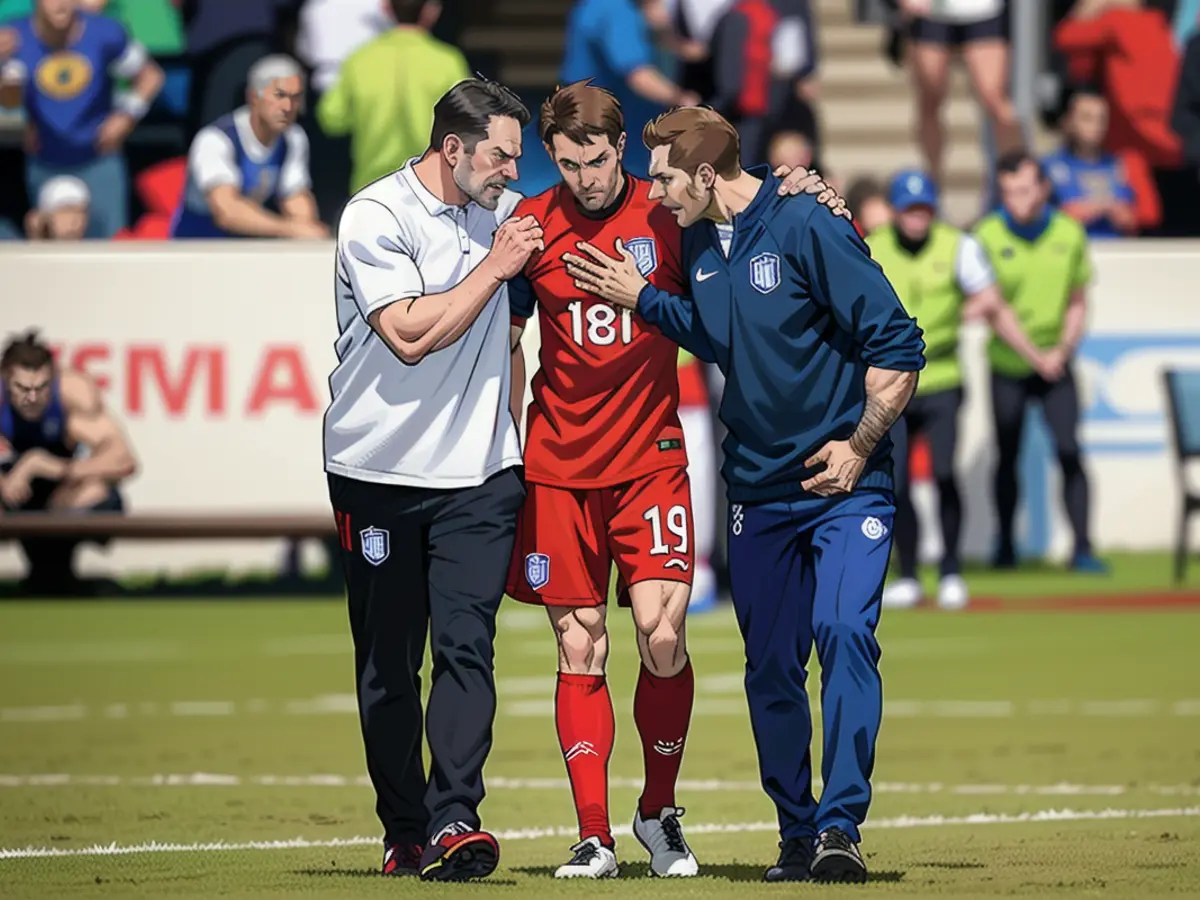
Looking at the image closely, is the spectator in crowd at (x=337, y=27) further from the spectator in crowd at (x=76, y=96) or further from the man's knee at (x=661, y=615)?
the man's knee at (x=661, y=615)

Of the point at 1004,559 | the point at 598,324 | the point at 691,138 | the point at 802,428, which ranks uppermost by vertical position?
the point at 691,138

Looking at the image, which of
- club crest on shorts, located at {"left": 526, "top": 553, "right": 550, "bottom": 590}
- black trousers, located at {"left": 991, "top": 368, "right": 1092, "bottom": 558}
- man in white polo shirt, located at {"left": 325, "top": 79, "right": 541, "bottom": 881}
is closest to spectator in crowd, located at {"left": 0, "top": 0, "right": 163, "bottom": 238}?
black trousers, located at {"left": 991, "top": 368, "right": 1092, "bottom": 558}

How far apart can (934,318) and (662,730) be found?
943 centimetres

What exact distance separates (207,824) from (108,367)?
31.1 ft

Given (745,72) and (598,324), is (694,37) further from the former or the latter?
(598,324)

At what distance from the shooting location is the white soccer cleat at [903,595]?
17.3 m

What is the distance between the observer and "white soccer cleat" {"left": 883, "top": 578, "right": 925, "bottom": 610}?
1734 cm

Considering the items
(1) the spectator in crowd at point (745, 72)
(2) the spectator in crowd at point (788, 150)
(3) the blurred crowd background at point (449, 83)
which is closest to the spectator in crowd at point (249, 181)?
(3) the blurred crowd background at point (449, 83)

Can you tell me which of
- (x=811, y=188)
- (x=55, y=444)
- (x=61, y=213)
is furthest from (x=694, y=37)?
(x=811, y=188)

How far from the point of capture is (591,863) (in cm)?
808

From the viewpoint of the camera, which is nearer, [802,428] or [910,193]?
[802,428]

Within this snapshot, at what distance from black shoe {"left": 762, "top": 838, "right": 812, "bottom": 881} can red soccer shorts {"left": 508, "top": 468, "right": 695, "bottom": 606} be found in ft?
2.49

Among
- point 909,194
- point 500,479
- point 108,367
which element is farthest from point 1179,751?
point 108,367

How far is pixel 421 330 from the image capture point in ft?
25.9
